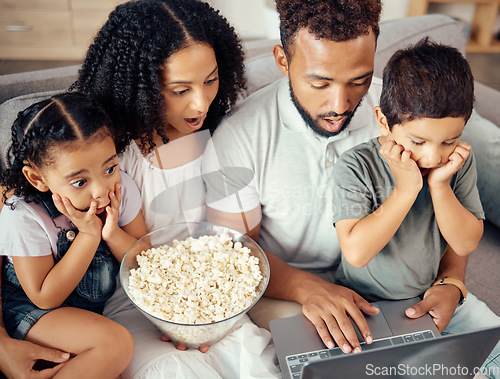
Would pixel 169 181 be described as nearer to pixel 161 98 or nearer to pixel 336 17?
pixel 161 98

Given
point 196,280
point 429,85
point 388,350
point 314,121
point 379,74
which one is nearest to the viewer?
point 388,350

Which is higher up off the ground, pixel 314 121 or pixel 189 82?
pixel 189 82

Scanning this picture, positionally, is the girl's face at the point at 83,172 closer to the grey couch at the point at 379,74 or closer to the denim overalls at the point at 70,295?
the denim overalls at the point at 70,295

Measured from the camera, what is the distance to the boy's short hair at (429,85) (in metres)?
0.85

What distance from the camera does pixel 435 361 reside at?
0.77 m

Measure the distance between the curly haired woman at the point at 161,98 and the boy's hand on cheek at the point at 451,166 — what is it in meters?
0.48

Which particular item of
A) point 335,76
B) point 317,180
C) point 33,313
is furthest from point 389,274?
point 33,313

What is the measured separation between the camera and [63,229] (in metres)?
0.98

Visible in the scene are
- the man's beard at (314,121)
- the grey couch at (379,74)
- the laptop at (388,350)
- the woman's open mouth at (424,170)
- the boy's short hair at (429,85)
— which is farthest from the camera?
the grey couch at (379,74)

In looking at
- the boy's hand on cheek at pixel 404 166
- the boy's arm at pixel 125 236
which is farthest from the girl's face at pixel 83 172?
the boy's hand on cheek at pixel 404 166

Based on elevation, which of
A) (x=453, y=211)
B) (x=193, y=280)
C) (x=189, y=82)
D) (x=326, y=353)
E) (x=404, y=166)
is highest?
(x=189, y=82)

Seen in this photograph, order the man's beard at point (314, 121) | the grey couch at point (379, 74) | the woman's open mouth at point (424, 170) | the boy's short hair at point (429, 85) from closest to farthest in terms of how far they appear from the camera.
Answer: the boy's short hair at point (429, 85), the woman's open mouth at point (424, 170), the man's beard at point (314, 121), the grey couch at point (379, 74)

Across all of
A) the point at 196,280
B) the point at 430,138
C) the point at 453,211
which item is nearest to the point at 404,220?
the point at 453,211

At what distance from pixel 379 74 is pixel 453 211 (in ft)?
2.18
